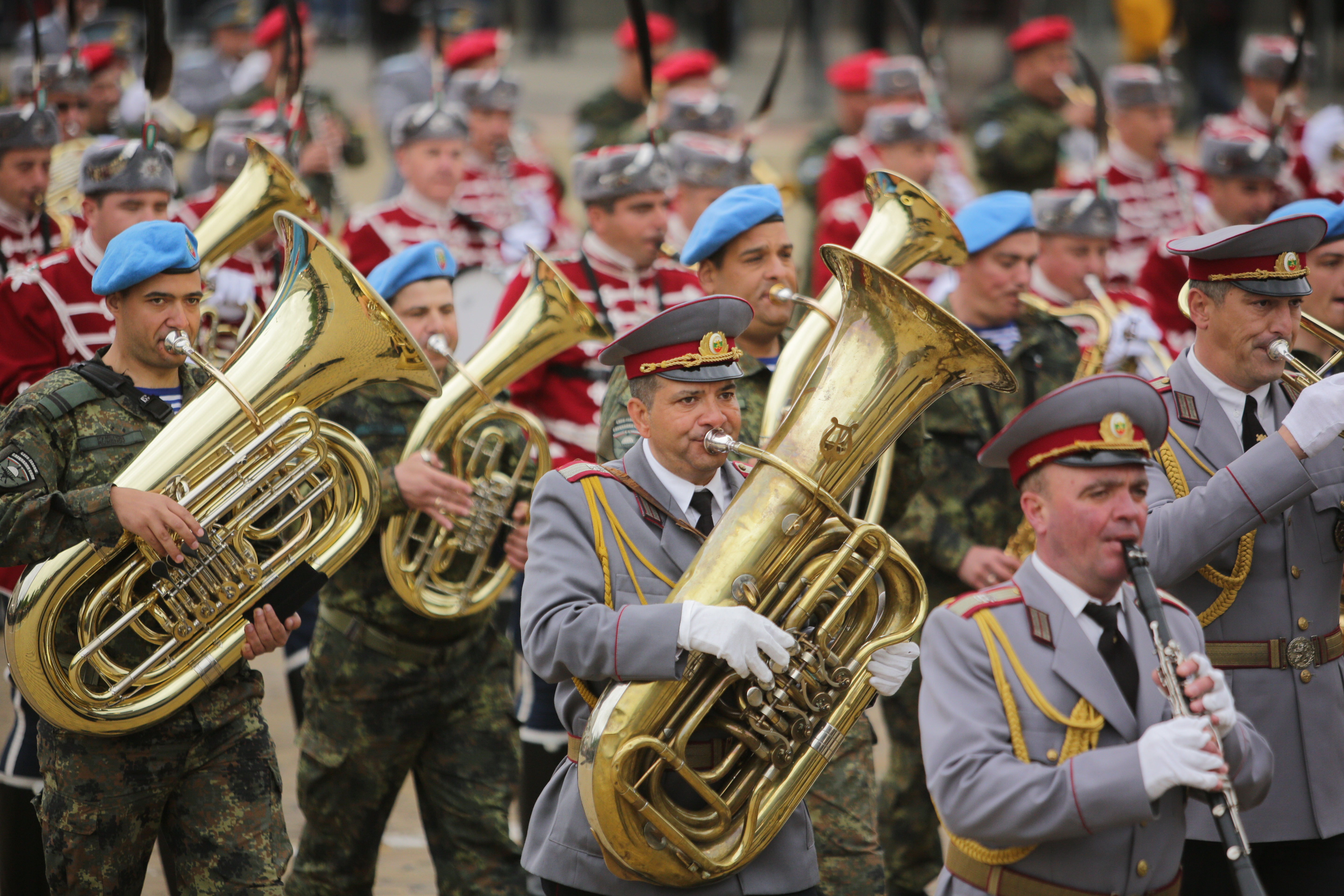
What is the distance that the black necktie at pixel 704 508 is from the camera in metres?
4.12

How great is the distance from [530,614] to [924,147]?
700 centimetres

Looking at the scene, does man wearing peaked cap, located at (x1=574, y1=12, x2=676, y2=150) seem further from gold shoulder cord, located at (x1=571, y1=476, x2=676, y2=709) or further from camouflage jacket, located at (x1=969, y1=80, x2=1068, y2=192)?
gold shoulder cord, located at (x1=571, y1=476, x2=676, y2=709)

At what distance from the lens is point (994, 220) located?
20.6 feet

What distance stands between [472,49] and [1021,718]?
9.28m

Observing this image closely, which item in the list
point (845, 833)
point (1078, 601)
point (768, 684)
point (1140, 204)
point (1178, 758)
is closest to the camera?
point (1178, 758)

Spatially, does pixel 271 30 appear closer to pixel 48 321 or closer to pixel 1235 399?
pixel 48 321

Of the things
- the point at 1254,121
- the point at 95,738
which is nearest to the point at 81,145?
the point at 95,738

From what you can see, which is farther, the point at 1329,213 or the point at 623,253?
the point at 623,253

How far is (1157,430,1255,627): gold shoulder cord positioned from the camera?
4344 mm

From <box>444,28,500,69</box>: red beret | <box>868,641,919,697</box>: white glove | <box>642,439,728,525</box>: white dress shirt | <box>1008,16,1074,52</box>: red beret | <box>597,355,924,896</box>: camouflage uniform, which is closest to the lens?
<box>868,641,919,697</box>: white glove

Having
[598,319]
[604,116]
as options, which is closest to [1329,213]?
[598,319]

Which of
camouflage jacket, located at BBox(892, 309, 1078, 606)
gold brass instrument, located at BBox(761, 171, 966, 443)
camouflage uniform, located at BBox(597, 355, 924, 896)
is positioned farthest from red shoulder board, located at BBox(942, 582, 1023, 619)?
camouflage jacket, located at BBox(892, 309, 1078, 606)

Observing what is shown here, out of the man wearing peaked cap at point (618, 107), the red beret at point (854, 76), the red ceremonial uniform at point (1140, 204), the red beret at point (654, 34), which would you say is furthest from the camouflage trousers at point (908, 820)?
the red beret at point (654, 34)

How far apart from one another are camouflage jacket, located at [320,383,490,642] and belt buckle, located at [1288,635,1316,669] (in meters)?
2.65
